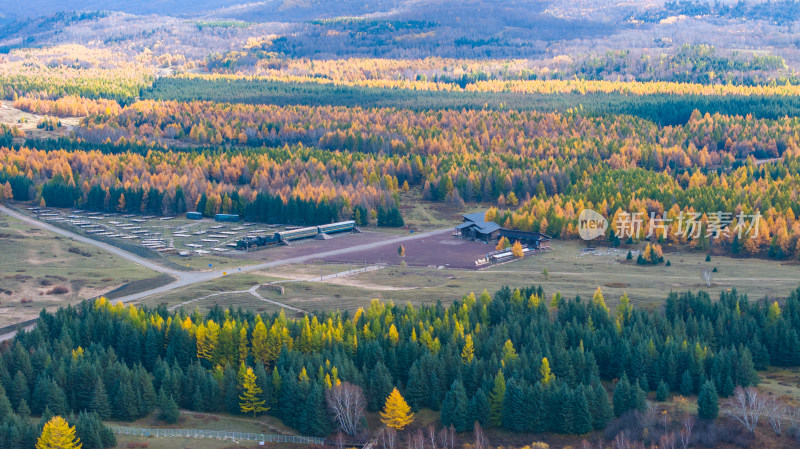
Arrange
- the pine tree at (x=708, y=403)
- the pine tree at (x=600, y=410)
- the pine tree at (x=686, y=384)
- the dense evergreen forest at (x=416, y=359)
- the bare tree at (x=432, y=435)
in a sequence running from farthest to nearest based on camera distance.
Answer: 1. the pine tree at (x=686, y=384)
2. the dense evergreen forest at (x=416, y=359)
3. the pine tree at (x=600, y=410)
4. the pine tree at (x=708, y=403)
5. the bare tree at (x=432, y=435)

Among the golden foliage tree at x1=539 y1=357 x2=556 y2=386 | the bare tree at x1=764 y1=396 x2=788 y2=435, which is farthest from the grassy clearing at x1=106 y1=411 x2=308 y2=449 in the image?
the bare tree at x1=764 y1=396 x2=788 y2=435

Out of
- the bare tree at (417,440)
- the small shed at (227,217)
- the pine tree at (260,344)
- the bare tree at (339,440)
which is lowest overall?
the bare tree at (339,440)

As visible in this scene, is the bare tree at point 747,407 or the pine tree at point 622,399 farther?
the pine tree at point 622,399

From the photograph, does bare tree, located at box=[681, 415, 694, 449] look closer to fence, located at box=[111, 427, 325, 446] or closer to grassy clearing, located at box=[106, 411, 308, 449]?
fence, located at box=[111, 427, 325, 446]

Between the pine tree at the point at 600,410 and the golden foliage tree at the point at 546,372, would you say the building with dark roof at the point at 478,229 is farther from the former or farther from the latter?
the pine tree at the point at 600,410

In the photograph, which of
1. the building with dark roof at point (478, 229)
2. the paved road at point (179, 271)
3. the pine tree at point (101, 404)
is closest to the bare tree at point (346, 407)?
the pine tree at point (101, 404)

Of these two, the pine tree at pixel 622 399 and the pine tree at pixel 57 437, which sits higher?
the pine tree at pixel 57 437

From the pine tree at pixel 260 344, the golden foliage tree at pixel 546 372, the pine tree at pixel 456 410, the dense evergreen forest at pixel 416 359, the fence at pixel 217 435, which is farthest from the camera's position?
the pine tree at pixel 260 344

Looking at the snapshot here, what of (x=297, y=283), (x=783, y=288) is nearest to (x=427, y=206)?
(x=297, y=283)
